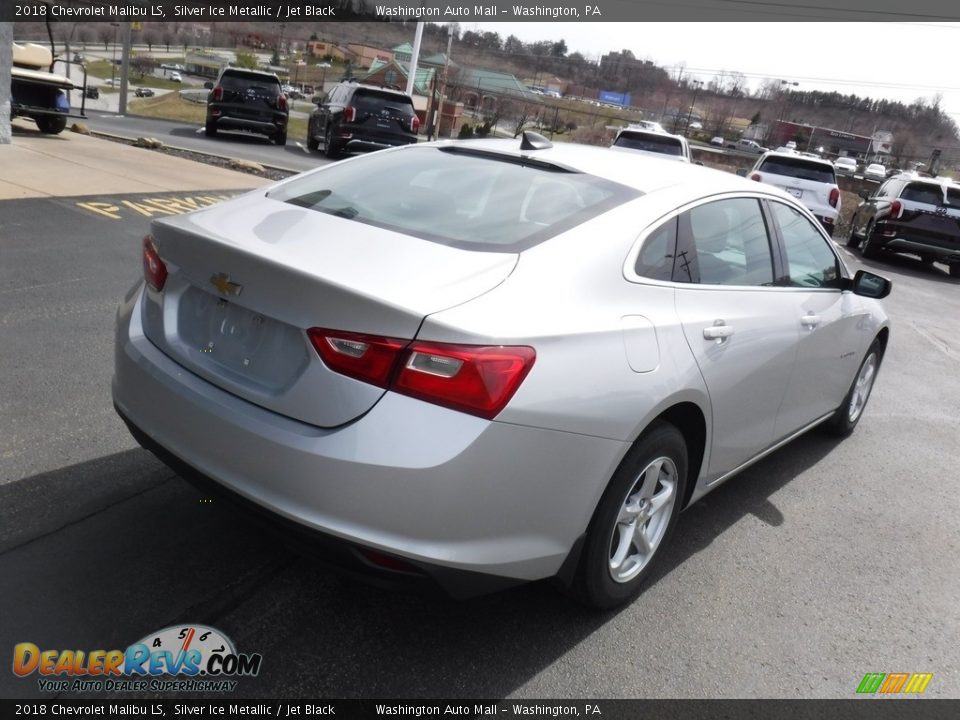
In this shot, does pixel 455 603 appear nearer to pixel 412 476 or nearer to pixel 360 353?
pixel 412 476

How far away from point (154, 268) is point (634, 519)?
1.96 m

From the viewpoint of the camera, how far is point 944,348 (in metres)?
9.23

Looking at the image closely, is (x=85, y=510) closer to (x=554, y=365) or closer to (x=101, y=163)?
(x=554, y=365)

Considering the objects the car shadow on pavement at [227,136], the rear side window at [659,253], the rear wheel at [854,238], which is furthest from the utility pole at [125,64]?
the rear side window at [659,253]

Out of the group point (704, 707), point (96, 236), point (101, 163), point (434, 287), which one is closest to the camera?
point (434, 287)

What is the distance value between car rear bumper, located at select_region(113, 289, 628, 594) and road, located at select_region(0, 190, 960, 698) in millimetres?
263

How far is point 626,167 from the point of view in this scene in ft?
11.9

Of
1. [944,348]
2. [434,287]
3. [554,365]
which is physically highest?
[434,287]

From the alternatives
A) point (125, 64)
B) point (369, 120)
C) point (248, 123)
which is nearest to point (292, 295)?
point (369, 120)

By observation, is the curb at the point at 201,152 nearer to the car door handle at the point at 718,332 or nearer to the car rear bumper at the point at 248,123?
the car rear bumper at the point at 248,123

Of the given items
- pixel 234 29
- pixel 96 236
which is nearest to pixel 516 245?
pixel 96 236

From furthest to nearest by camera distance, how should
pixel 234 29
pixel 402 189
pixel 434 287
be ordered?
pixel 234 29 → pixel 402 189 → pixel 434 287

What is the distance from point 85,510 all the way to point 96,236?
4.85 meters

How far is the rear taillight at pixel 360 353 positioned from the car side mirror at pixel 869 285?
3.26 metres
